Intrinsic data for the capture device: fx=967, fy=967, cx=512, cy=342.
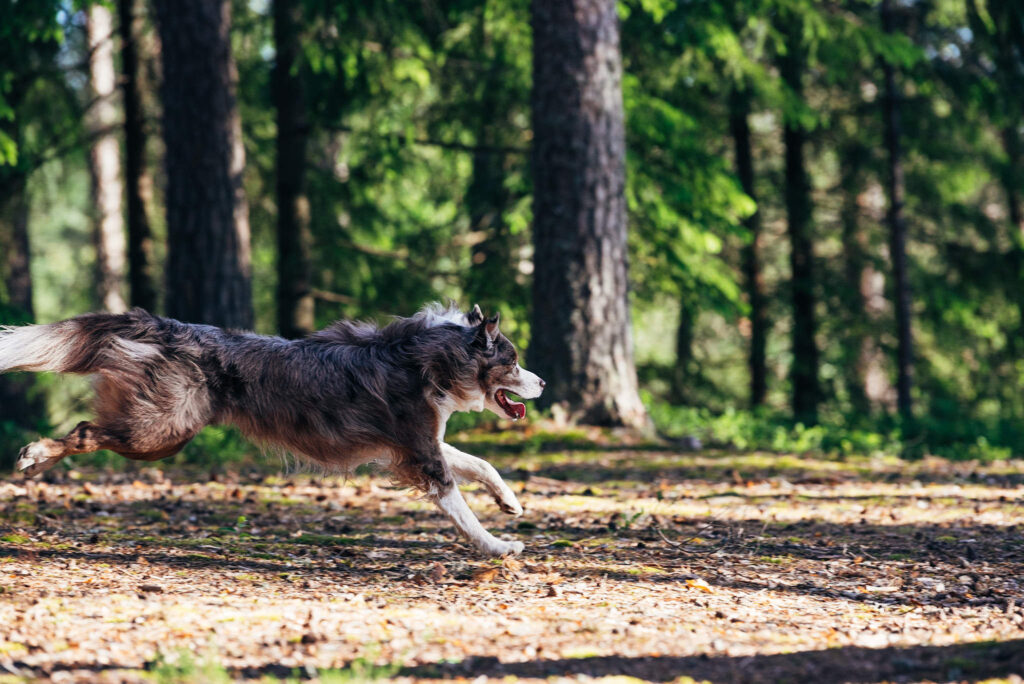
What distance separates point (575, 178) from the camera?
34.1ft

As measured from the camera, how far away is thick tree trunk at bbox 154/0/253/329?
11.0 metres

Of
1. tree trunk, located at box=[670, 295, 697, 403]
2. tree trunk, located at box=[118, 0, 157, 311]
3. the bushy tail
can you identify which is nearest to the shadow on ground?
the bushy tail

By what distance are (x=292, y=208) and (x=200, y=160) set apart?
340cm

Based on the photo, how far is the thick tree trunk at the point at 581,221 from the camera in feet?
Result: 33.9

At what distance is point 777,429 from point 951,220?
27.6ft

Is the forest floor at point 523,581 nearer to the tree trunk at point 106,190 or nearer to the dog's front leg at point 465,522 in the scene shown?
the dog's front leg at point 465,522

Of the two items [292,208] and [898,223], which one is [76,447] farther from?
[898,223]

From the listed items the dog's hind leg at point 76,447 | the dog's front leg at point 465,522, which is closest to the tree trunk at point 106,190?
the dog's hind leg at point 76,447

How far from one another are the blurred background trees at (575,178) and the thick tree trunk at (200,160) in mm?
31

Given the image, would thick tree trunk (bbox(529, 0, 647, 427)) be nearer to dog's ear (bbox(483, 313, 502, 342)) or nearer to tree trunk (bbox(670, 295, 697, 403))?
dog's ear (bbox(483, 313, 502, 342))

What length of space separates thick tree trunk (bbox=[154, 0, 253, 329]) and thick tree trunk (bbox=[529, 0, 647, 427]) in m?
3.60

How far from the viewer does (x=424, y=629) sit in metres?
4.45

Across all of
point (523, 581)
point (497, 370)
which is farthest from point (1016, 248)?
point (523, 581)

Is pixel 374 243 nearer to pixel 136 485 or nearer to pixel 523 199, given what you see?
pixel 523 199
